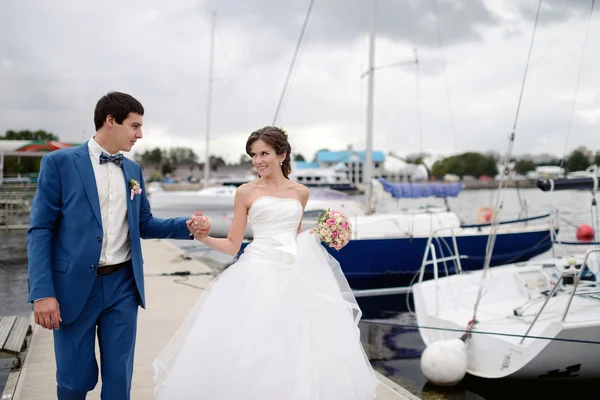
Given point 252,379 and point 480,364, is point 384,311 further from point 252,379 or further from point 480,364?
point 252,379

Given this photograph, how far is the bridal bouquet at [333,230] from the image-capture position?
3672 millimetres

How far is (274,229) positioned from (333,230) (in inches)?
15.8

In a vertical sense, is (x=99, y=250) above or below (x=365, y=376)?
above

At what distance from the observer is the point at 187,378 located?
3.17 metres

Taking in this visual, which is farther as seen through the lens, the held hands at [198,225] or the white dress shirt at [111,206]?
the held hands at [198,225]

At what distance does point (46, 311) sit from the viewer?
271 centimetres

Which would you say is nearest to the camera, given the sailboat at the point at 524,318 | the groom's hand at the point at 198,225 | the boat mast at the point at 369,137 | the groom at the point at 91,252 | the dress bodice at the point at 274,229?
the groom at the point at 91,252

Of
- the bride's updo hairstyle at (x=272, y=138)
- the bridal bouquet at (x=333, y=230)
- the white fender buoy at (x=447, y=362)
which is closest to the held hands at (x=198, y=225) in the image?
the bride's updo hairstyle at (x=272, y=138)

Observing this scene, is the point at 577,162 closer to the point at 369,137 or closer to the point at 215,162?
the point at 369,137

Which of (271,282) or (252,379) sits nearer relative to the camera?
(252,379)

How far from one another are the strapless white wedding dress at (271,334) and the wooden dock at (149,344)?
5.56ft

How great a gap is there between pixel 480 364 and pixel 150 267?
872cm

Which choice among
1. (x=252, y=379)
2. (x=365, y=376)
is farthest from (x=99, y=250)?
(x=365, y=376)

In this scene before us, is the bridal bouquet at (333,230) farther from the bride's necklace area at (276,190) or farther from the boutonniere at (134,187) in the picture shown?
the boutonniere at (134,187)
